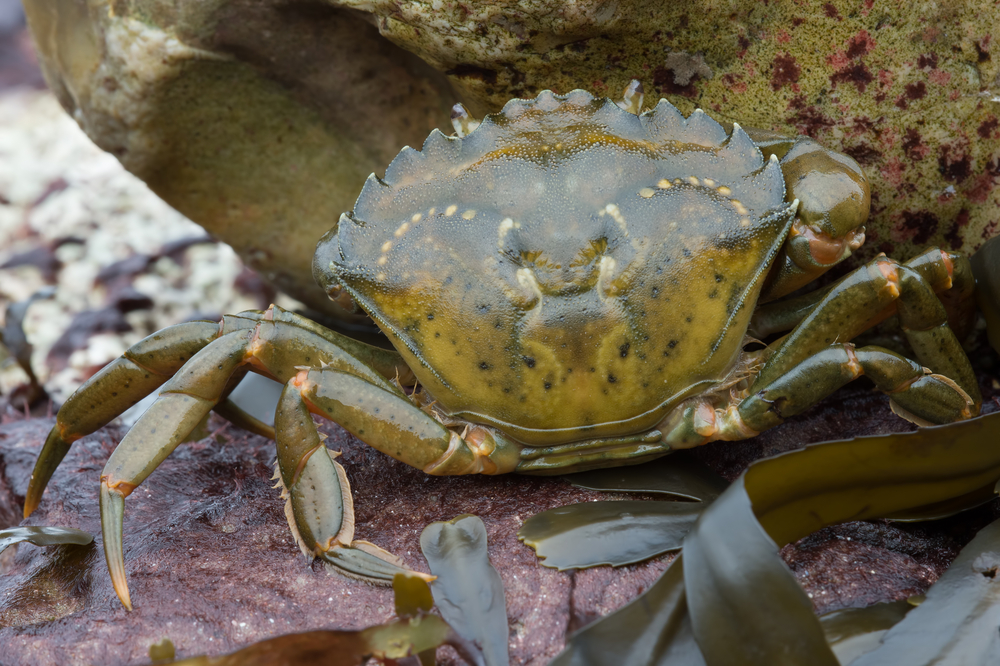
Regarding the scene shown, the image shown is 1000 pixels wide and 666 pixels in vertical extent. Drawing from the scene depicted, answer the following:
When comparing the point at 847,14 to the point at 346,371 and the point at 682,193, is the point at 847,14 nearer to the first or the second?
the point at 682,193

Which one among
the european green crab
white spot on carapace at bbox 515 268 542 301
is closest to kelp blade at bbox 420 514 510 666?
the european green crab

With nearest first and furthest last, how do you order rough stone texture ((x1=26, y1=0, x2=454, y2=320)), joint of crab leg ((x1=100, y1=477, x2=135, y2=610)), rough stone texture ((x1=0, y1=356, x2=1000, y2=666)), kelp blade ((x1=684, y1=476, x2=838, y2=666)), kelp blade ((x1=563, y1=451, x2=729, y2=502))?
kelp blade ((x1=684, y1=476, x2=838, y2=666)), rough stone texture ((x1=0, y1=356, x2=1000, y2=666)), joint of crab leg ((x1=100, y1=477, x2=135, y2=610)), kelp blade ((x1=563, y1=451, x2=729, y2=502)), rough stone texture ((x1=26, y1=0, x2=454, y2=320))

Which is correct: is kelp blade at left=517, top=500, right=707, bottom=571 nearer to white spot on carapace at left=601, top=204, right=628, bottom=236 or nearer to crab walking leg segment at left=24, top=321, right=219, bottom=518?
white spot on carapace at left=601, top=204, right=628, bottom=236

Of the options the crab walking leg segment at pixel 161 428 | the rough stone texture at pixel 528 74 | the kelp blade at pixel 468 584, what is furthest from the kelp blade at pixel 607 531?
the rough stone texture at pixel 528 74

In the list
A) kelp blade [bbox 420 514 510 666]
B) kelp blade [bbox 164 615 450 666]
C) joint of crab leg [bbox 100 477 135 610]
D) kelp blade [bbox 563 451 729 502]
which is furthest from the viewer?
kelp blade [bbox 563 451 729 502]

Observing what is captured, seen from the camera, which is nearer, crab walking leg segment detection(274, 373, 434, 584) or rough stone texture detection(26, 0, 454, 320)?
crab walking leg segment detection(274, 373, 434, 584)

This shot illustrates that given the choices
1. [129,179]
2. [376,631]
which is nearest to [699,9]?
[376,631]
